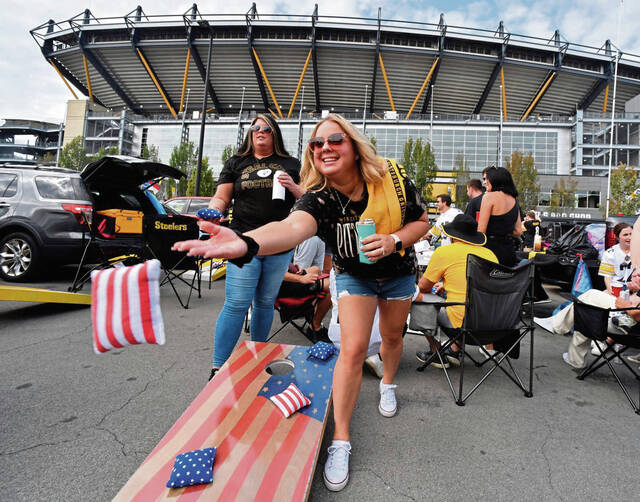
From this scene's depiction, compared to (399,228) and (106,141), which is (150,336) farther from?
(106,141)

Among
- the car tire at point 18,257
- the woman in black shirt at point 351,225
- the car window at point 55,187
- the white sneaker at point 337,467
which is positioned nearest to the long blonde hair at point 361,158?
the woman in black shirt at point 351,225

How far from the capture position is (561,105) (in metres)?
46.1

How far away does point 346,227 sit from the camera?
1751 millimetres

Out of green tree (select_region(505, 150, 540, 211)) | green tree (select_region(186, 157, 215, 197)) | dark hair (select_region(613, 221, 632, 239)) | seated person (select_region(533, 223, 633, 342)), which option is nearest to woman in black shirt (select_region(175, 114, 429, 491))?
seated person (select_region(533, 223, 633, 342))

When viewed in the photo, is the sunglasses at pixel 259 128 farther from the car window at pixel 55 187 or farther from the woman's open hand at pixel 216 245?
the car window at pixel 55 187

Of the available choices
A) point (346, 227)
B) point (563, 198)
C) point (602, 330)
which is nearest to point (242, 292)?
point (346, 227)

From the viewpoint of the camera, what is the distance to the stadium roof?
4088 centimetres

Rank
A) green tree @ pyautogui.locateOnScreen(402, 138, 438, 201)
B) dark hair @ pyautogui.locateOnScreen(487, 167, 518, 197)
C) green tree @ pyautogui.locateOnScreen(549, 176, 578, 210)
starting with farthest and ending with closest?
1. green tree @ pyautogui.locateOnScreen(549, 176, 578, 210)
2. green tree @ pyautogui.locateOnScreen(402, 138, 438, 201)
3. dark hair @ pyautogui.locateOnScreen(487, 167, 518, 197)

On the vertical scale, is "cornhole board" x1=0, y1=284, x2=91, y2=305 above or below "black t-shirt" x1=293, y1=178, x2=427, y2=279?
below

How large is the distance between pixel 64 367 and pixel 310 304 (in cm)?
220

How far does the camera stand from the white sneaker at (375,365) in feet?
9.32

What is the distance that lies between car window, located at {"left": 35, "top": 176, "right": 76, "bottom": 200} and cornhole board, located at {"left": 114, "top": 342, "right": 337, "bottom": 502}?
533 cm

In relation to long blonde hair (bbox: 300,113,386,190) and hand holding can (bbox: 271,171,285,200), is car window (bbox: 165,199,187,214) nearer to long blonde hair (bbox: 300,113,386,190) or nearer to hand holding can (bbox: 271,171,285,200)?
hand holding can (bbox: 271,171,285,200)

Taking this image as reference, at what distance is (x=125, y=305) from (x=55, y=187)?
20.3 feet
